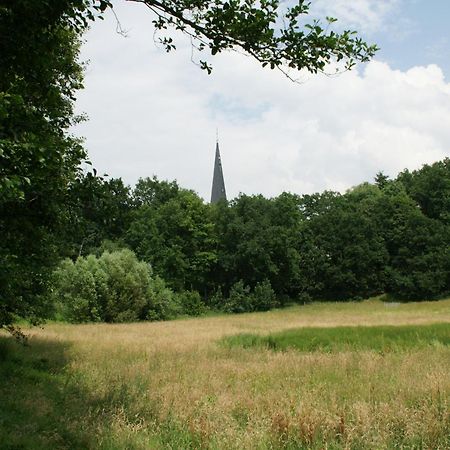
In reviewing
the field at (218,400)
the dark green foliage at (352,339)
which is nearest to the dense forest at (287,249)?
the dark green foliage at (352,339)

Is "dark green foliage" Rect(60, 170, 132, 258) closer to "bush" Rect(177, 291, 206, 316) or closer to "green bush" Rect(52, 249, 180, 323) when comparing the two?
"green bush" Rect(52, 249, 180, 323)

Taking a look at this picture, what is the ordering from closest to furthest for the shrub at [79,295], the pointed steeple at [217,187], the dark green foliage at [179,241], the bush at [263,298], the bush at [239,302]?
the shrub at [79,295] < the bush at [239,302] < the bush at [263,298] < the dark green foliage at [179,241] < the pointed steeple at [217,187]

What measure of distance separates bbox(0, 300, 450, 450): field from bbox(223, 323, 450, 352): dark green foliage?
1.98 m

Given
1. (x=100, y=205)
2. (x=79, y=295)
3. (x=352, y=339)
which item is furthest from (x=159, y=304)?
(x=100, y=205)

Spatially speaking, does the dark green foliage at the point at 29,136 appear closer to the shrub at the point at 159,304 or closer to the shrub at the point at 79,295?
the shrub at the point at 79,295

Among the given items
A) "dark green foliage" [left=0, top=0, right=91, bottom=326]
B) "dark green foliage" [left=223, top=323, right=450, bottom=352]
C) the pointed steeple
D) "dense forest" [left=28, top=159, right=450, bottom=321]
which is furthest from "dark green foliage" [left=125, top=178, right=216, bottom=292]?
"dark green foliage" [left=0, top=0, right=91, bottom=326]

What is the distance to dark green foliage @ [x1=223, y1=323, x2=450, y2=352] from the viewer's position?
19047 mm

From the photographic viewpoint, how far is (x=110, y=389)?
1035cm

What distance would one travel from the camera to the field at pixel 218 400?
7.24 meters

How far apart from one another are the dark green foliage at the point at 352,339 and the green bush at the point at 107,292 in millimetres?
21407

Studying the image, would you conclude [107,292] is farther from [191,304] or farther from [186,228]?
[186,228]

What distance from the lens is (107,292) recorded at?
1667 inches

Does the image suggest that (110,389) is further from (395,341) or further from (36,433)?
(395,341)

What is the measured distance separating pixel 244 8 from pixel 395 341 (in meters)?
17.6
